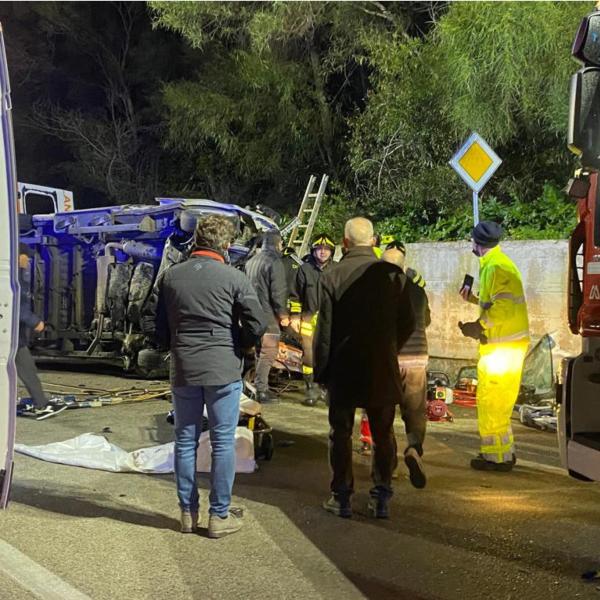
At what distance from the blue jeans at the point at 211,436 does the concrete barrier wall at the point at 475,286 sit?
5914 mm

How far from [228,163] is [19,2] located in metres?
9.63

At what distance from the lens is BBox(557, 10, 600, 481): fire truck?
155 inches

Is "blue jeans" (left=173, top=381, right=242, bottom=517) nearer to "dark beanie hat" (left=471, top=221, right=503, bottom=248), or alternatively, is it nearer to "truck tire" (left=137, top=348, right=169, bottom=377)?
"dark beanie hat" (left=471, top=221, right=503, bottom=248)

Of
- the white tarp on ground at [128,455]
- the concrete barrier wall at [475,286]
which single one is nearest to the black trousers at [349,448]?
the white tarp on ground at [128,455]

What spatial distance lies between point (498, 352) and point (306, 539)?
2322 mm

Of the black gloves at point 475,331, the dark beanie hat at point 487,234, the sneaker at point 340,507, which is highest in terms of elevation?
the dark beanie hat at point 487,234

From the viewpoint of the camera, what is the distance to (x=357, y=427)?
25.8 ft

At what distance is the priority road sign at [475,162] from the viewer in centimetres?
886

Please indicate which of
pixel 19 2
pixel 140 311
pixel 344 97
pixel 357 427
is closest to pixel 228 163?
pixel 344 97

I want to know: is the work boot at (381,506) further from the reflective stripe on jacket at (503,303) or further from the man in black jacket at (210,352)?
the reflective stripe on jacket at (503,303)

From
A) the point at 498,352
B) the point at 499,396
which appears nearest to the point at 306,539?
the point at 499,396

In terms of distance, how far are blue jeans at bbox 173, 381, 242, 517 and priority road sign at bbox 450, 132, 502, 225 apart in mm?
5074

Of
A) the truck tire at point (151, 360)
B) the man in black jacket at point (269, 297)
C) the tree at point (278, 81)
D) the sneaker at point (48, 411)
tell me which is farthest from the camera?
the tree at point (278, 81)

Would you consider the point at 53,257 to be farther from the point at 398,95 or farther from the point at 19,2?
the point at 19,2
